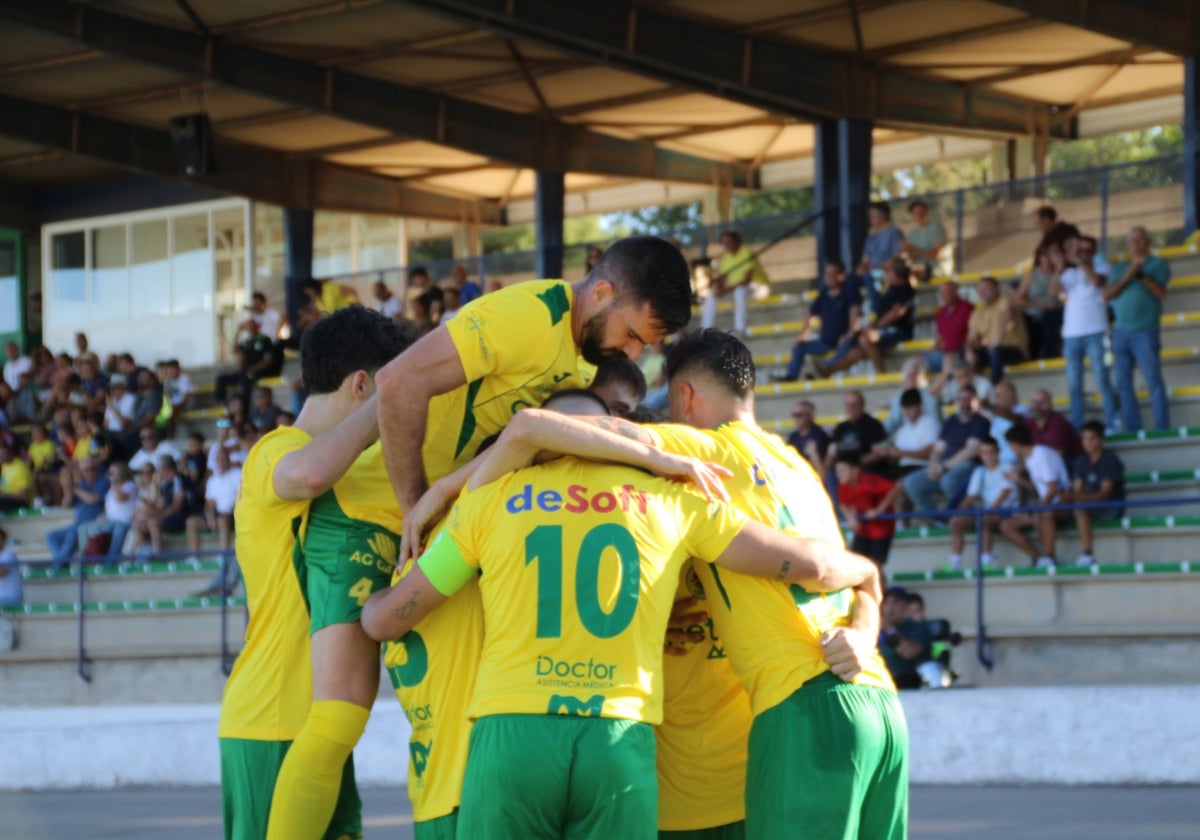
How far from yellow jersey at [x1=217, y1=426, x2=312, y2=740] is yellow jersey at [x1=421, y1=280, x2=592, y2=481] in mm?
439

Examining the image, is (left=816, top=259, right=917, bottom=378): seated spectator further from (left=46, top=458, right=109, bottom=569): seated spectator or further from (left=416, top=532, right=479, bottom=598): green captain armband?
(left=416, top=532, right=479, bottom=598): green captain armband

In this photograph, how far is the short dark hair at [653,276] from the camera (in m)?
4.16

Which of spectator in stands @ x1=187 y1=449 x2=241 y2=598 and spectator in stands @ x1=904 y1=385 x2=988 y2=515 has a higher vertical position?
spectator in stands @ x1=904 y1=385 x2=988 y2=515

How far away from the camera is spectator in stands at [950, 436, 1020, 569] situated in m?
13.0

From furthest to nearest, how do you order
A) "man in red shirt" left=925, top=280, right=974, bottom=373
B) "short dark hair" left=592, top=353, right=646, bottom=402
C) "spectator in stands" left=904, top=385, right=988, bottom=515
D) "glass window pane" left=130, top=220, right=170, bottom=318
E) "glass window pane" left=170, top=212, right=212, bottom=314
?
"glass window pane" left=130, top=220, right=170, bottom=318, "glass window pane" left=170, top=212, right=212, bottom=314, "man in red shirt" left=925, top=280, right=974, bottom=373, "spectator in stands" left=904, top=385, right=988, bottom=515, "short dark hair" left=592, top=353, right=646, bottom=402

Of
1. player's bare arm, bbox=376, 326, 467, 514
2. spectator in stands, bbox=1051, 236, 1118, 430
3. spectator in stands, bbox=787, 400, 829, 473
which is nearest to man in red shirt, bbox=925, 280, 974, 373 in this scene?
spectator in stands, bbox=1051, 236, 1118, 430

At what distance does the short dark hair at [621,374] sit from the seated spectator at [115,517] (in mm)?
14277

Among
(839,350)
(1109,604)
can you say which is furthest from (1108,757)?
(839,350)

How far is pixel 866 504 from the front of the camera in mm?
13312

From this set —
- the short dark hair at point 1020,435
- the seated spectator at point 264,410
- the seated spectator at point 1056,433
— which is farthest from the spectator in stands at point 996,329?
the seated spectator at point 264,410

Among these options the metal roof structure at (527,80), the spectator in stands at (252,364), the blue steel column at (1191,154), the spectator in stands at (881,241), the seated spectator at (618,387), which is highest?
the metal roof structure at (527,80)

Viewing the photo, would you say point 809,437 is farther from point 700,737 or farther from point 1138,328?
point 700,737

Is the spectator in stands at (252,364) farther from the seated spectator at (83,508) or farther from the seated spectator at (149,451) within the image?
the seated spectator at (83,508)

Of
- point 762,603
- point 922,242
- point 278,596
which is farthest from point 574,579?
point 922,242
